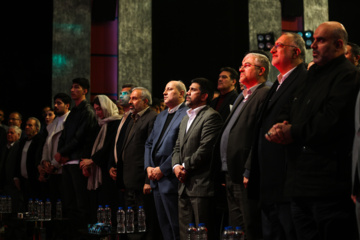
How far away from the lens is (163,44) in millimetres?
9945

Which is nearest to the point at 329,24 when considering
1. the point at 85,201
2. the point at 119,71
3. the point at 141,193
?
the point at 141,193

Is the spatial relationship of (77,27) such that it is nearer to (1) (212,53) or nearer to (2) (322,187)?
(1) (212,53)

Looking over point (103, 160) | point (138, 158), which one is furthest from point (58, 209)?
point (138, 158)

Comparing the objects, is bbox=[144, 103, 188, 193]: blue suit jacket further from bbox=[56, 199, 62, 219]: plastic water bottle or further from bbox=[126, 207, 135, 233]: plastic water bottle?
bbox=[56, 199, 62, 219]: plastic water bottle

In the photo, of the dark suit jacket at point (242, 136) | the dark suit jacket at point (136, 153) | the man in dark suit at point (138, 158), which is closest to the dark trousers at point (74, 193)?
the man in dark suit at point (138, 158)

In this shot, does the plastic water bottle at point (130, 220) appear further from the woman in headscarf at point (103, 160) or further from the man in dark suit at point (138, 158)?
the woman in headscarf at point (103, 160)

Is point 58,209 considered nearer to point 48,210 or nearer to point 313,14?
point 48,210

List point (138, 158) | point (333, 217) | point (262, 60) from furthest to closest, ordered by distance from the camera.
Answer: point (138, 158)
point (262, 60)
point (333, 217)

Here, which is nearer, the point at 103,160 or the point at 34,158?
the point at 103,160

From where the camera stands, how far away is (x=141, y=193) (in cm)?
530

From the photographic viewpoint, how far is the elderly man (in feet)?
8.83

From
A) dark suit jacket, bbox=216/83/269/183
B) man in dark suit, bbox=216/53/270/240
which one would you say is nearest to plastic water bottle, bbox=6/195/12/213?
man in dark suit, bbox=216/53/270/240

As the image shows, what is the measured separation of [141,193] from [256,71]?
190 cm

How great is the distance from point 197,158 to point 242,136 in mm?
664
